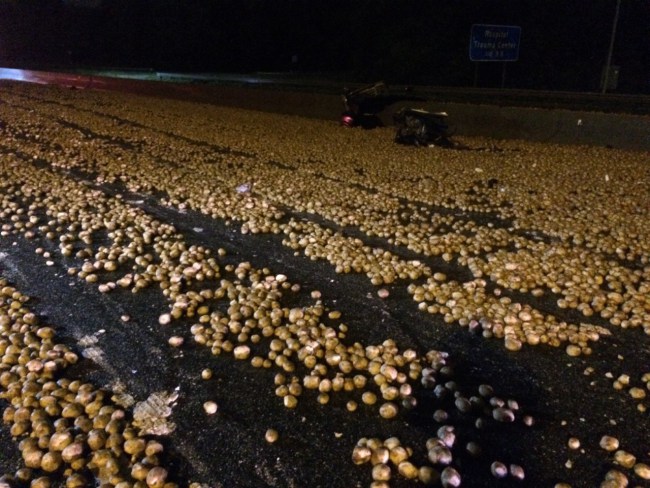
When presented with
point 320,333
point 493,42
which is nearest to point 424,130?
point 320,333

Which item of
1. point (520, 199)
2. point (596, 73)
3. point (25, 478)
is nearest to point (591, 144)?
point (520, 199)

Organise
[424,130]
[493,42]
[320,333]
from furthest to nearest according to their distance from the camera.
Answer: [493,42]
[424,130]
[320,333]

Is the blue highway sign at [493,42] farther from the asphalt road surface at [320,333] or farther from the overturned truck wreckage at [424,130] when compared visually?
the asphalt road surface at [320,333]

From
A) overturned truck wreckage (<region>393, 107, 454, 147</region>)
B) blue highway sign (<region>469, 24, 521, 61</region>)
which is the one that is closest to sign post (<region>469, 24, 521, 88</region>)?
blue highway sign (<region>469, 24, 521, 61</region>)

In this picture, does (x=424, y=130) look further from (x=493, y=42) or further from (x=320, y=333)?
(x=493, y=42)

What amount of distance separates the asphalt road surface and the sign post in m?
12.1

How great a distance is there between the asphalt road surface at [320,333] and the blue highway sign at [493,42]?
1213 centimetres

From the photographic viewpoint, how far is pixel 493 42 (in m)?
17.5

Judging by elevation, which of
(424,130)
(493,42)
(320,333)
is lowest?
(320,333)

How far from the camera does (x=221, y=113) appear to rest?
565 inches

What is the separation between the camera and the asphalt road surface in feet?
8.18

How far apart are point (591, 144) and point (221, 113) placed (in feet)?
31.9

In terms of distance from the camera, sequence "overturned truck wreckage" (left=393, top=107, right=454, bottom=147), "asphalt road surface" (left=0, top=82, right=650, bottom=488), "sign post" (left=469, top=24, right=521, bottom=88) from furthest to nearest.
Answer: "sign post" (left=469, top=24, right=521, bottom=88)
"overturned truck wreckage" (left=393, top=107, right=454, bottom=147)
"asphalt road surface" (left=0, top=82, right=650, bottom=488)

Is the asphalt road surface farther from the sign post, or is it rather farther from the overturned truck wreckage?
the sign post
